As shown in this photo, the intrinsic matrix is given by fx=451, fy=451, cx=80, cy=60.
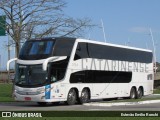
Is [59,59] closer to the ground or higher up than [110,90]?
higher up

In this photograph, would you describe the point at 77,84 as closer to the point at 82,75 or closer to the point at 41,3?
the point at 82,75

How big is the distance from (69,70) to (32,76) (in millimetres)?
2262

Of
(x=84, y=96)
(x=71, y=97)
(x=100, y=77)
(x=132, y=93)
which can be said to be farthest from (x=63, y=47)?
(x=132, y=93)

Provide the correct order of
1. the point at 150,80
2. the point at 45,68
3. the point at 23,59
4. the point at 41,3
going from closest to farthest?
the point at 45,68
the point at 23,59
the point at 41,3
the point at 150,80

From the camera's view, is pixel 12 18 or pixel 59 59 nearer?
pixel 59 59

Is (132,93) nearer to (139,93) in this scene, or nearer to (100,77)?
(139,93)

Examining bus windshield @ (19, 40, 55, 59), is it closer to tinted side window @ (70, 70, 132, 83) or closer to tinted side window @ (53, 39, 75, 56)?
tinted side window @ (53, 39, 75, 56)

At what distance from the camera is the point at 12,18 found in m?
33.1

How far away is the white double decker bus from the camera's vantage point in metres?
25.6

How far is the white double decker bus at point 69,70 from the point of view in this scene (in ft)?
84.0

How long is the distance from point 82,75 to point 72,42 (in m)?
2.31

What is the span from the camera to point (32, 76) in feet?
84.5

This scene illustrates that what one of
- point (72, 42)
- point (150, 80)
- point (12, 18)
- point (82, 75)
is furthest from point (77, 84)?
point (150, 80)

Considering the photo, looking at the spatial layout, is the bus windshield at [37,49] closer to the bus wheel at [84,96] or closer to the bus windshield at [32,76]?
the bus windshield at [32,76]
